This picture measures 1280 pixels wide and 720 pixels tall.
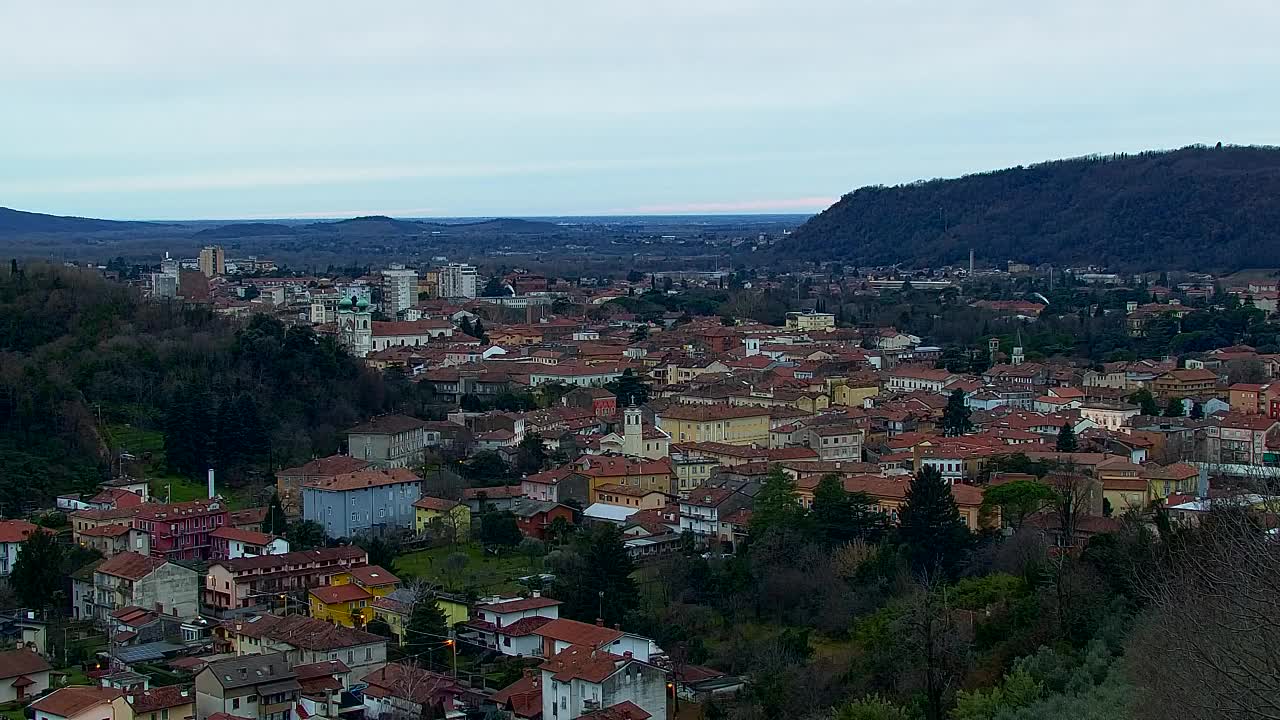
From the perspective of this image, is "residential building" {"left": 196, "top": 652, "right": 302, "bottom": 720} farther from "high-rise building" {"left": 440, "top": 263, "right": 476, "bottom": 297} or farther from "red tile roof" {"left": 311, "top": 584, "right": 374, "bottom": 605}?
"high-rise building" {"left": 440, "top": 263, "right": 476, "bottom": 297}

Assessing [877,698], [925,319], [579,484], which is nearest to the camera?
[877,698]

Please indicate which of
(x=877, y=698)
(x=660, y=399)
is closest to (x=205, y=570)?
(x=877, y=698)

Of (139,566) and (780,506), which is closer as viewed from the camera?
(139,566)

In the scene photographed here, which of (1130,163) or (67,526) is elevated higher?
(1130,163)

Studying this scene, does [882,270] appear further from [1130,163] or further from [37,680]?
[37,680]

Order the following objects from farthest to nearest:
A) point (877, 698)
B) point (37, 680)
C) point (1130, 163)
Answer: point (1130, 163), point (37, 680), point (877, 698)

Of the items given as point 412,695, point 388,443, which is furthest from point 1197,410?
point 412,695

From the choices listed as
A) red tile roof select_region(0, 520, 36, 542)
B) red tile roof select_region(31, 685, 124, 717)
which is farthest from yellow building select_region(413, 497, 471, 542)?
red tile roof select_region(31, 685, 124, 717)

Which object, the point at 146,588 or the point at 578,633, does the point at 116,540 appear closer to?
the point at 146,588

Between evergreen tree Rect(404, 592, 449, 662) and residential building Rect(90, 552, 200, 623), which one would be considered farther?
residential building Rect(90, 552, 200, 623)
